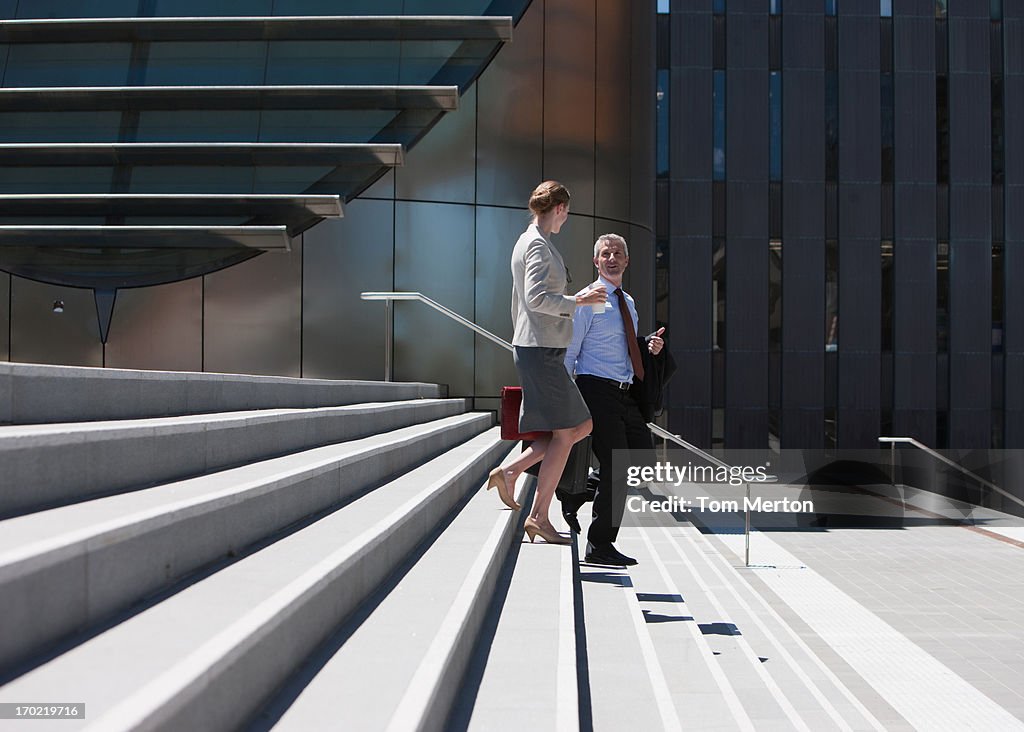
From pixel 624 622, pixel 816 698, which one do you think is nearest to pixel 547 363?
pixel 624 622

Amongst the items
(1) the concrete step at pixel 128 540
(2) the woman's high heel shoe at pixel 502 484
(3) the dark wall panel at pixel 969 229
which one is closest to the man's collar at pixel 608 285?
(2) the woman's high heel shoe at pixel 502 484

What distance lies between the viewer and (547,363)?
187 inches

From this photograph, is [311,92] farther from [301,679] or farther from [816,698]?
[301,679]

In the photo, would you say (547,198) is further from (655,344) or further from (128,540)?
(128,540)

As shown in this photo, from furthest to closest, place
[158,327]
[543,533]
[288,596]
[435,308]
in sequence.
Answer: [435,308] < [158,327] < [543,533] < [288,596]

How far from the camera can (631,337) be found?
5137 mm

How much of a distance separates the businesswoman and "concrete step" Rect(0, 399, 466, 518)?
1248 millimetres

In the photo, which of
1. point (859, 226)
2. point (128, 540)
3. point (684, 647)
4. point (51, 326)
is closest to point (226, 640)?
point (128, 540)

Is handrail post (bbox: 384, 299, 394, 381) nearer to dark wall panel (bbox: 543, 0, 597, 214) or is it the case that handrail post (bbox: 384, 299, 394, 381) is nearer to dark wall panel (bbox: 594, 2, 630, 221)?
dark wall panel (bbox: 543, 0, 597, 214)

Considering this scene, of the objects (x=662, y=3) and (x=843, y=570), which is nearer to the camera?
(x=843, y=570)

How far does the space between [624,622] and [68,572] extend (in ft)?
9.38

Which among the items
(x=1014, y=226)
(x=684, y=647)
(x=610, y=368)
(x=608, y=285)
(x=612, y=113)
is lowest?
(x=684, y=647)

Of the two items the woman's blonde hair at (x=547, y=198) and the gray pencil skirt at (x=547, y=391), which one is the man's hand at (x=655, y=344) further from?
the woman's blonde hair at (x=547, y=198)

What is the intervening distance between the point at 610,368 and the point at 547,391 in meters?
0.54
